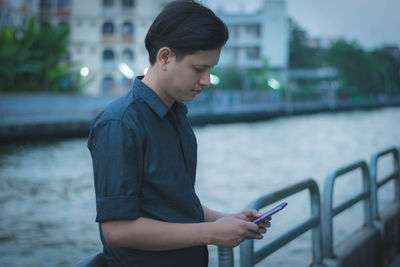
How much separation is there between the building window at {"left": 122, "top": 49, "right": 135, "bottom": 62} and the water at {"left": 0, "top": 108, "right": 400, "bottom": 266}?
24.2 meters

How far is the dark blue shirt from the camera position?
50.3 inches

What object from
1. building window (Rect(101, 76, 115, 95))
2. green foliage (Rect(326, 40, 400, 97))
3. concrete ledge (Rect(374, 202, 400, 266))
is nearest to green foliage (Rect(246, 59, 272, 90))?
building window (Rect(101, 76, 115, 95))

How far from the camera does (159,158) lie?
135 cm

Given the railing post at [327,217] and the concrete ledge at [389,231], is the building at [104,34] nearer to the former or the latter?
the concrete ledge at [389,231]

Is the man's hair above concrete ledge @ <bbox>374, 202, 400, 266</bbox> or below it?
above

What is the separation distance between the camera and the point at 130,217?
4.23 feet

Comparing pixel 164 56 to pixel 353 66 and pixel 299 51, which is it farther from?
pixel 353 66

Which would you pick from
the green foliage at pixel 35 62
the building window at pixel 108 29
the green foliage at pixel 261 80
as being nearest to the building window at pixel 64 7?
the building window at pixel 108 29

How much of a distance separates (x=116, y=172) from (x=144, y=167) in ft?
0.29

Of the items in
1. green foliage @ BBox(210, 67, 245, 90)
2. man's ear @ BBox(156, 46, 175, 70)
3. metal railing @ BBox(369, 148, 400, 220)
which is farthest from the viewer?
green foliage @ BBox(210, 67, 245, 90)

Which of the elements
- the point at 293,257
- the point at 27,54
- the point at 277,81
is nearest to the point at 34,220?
the point at 293,257

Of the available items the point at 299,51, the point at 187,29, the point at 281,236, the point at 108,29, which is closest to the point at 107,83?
the point at 108,29

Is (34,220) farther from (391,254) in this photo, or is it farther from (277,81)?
(277,81)

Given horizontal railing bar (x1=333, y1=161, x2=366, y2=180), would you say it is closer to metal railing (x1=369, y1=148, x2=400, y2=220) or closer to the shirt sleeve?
metal railing (x1=369, y1=148, x2=400, y2=220)
